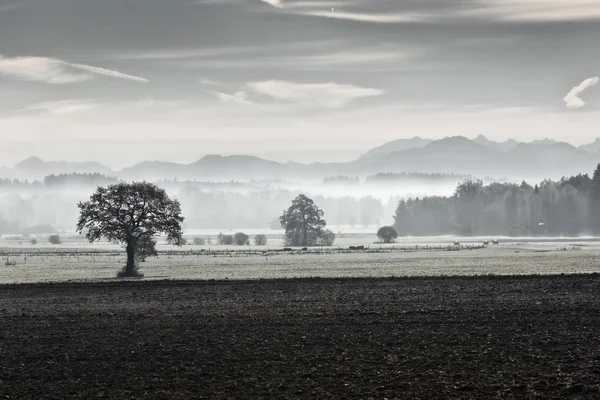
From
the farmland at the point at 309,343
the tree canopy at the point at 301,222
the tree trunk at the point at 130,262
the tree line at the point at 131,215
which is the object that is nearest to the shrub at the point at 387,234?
the tree canopy at the point at 301,222

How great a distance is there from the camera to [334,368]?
84.3 feet

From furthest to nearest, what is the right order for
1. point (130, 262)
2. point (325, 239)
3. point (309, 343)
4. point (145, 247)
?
point (325, 239) → point (145, 247) → point (130, 262) → point (309, 343)

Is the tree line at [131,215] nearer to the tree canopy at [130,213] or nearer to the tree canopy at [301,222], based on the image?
the tree canopy at [130,213]

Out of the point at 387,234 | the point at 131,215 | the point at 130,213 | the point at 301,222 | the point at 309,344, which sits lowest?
the point at 309,344

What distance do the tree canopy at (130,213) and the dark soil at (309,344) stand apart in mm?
22208

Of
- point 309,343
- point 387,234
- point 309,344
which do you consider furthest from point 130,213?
point 387,234

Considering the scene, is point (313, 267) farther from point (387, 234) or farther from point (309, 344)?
point (387, 234)

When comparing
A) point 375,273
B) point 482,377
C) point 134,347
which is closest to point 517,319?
point 482,377

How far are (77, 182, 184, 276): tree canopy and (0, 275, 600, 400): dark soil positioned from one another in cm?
2221

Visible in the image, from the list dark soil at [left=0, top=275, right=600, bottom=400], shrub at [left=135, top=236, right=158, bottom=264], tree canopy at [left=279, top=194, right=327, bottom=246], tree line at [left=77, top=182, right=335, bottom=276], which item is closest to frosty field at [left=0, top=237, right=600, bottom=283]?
shrub at [left=135, top=236, right=158, bottom=264]

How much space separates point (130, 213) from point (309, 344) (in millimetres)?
43109

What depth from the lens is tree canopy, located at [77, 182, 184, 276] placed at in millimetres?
68875

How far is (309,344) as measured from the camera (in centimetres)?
2959

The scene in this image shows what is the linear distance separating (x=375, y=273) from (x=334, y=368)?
41327mm
